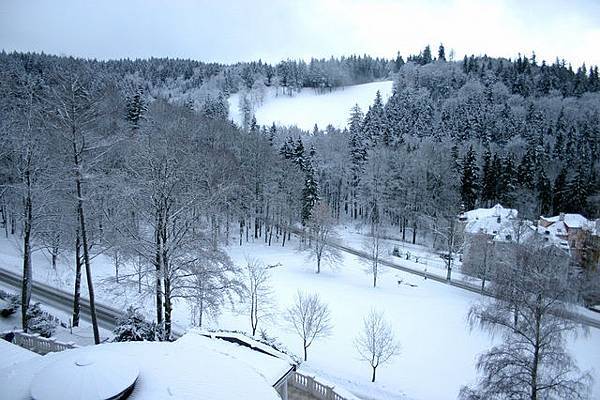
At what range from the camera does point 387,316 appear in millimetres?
27531

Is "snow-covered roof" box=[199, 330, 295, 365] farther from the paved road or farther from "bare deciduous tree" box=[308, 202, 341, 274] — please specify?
"bare deciduous tree" box=[308, 202, 341, 274]

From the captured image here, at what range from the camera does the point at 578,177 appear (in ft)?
186

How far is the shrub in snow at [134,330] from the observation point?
14.3 m

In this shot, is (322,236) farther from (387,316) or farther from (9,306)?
(9,306)

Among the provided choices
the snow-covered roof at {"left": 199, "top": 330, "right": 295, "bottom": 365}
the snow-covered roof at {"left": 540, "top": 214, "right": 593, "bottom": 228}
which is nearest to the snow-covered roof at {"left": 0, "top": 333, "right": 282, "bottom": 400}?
the snow-covered roof at {"left": 199, "top": 330, "right": 295, "bottom": 365}

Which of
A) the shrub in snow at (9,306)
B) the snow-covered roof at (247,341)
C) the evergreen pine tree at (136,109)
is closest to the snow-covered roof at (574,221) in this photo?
the snow-covered roof at (247,341)

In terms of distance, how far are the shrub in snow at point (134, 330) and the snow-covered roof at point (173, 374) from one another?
14.4ft

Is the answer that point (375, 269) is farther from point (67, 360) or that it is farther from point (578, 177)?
point (578, 177)

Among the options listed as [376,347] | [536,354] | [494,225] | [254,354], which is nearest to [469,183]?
[494,225]

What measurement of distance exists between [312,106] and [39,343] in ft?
395

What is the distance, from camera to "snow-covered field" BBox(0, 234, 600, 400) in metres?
19.2

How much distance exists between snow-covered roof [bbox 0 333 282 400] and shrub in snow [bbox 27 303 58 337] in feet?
27.9

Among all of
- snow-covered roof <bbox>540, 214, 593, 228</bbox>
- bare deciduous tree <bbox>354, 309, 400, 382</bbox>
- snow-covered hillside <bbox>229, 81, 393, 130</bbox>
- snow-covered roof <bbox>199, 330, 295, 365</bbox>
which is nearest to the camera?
snow-covered roof <bbox>199, 330, 295, 365</bbox>

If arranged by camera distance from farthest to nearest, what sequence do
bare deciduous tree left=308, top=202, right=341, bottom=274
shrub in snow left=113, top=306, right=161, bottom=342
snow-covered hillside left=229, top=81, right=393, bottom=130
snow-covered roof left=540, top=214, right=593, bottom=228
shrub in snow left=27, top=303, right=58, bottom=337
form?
snow-covered hillside left=229, top=81, right=393, bottom=130 → snow-covered roof left=540, top=214, right=593, bottom=228 → bare deciduous tree left=308, top=202, right=341, bottom=274 → shrub in snow left=27, top=303, right=58, bottom=337 → shrub in snow left=113, top=306, right=161, bottom=342
